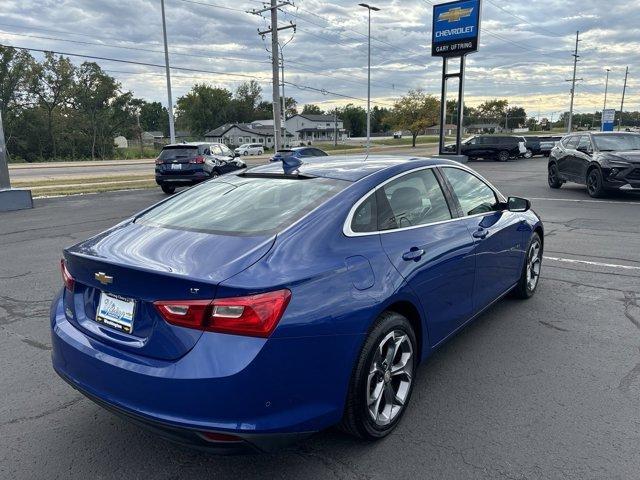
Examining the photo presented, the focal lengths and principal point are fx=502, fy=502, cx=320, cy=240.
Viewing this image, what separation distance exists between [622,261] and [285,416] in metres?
6.31

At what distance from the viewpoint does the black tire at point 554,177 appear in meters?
16.0

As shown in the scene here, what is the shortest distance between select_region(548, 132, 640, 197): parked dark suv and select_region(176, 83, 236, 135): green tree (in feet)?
373

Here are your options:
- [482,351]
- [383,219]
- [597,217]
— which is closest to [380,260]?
[383,219]

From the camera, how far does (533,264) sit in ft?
17.6

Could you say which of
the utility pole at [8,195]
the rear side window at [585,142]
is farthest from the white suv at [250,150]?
the rear side window at [585,142]

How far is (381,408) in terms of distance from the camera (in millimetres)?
2945

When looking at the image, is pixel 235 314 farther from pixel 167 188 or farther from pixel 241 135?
pixel 241 135

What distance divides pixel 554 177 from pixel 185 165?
11.9 meters

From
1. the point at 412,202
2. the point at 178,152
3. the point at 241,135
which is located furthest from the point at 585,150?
the point at 241,135

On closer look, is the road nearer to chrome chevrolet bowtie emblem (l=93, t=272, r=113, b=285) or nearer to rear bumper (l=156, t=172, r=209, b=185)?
rear bumper (l=156, t=172, r=209, b=185)

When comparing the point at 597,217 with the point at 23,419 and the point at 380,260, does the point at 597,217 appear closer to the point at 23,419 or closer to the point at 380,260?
the point at 380,260

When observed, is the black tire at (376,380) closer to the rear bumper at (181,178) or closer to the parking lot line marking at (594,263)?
the parking lot line marking at (594,263)

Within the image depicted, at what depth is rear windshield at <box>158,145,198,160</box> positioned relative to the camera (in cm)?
1588

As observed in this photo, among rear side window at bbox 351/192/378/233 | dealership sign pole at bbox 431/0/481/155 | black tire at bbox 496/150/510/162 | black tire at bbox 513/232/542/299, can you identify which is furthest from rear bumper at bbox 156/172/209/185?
black tire at bbox 496/150/510/162
